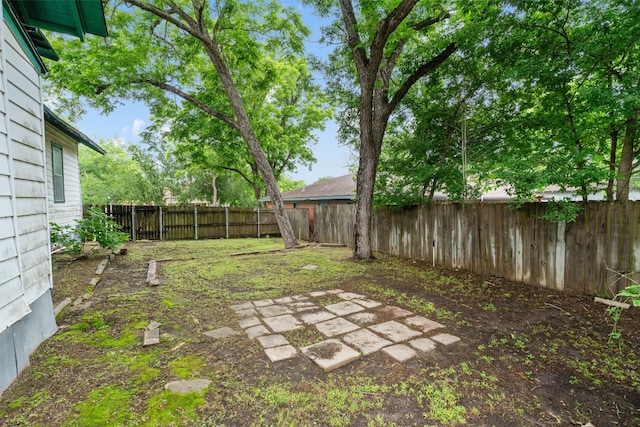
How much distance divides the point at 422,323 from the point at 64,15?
4813 mm

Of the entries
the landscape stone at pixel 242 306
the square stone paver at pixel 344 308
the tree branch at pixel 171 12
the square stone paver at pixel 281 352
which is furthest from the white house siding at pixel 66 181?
the square stone paver at pixel 281 352

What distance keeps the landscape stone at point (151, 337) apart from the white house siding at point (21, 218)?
79cm

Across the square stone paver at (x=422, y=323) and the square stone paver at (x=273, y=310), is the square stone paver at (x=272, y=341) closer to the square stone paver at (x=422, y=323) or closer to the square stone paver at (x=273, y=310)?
the square stone paver at (x=273, y=310)

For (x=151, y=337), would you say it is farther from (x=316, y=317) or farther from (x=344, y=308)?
(x=344, y=308)

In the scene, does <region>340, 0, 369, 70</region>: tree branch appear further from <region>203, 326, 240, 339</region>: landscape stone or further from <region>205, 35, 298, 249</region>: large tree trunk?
<region>203, 326, 240, 339</region>: landscape stone

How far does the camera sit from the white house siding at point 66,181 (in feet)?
22.1

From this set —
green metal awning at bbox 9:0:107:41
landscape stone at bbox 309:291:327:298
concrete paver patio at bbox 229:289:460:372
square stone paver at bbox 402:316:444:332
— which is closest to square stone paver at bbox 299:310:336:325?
concrete paver patio at bbox 229:289:460:372

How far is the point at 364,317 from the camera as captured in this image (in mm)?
3258

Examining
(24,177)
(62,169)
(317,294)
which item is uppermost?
(62,169)

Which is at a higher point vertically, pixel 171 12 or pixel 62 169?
pixel 171 12

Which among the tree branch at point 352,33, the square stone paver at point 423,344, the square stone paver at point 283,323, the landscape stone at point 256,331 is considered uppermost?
the tree branch at point 352,33

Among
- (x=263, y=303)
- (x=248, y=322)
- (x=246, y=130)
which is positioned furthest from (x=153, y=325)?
(x=246, y=130)

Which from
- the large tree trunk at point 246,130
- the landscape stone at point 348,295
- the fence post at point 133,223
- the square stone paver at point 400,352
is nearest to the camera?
the square stone paver at point 400,352

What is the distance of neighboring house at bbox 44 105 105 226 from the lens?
670 centimetres
